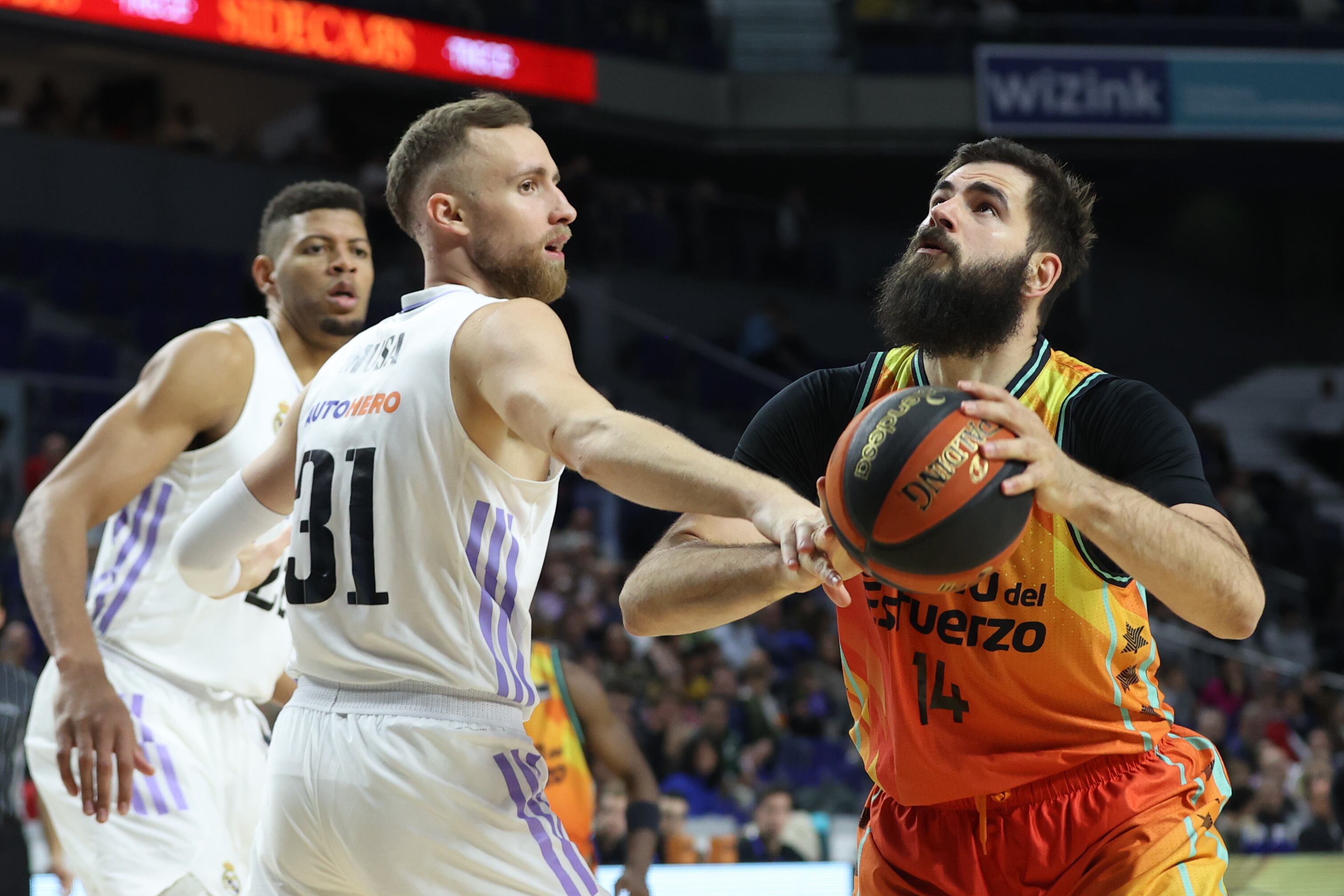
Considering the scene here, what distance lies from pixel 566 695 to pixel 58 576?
3.12 m

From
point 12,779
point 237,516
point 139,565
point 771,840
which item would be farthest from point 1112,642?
point 771,840

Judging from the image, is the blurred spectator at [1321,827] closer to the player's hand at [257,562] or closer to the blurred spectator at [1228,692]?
the blurred spectator at [1228,692]

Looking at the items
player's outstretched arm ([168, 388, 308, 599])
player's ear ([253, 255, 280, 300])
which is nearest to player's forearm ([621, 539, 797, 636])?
player's outstretched arm ([168, 388, 308, 599])

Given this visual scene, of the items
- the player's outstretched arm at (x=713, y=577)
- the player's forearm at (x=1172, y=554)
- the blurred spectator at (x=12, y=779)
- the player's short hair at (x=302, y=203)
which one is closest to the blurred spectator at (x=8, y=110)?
the blurred spectator at (x=12, y=779)

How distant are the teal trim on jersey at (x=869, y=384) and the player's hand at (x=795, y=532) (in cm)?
107

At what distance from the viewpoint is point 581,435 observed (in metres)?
2.49

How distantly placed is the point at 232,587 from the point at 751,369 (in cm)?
1239

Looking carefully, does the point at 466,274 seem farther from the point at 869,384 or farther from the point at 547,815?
the point at 547,815

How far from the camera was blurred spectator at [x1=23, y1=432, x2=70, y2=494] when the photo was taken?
1080cm

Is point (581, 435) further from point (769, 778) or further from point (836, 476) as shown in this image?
point (769, 778)

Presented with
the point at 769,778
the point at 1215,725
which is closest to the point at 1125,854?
the point at 769,778

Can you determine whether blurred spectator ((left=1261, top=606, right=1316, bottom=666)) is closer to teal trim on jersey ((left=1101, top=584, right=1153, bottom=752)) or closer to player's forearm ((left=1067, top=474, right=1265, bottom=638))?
teal trim on jersey ((left=1101, top=584, right=1153, bottom=752))

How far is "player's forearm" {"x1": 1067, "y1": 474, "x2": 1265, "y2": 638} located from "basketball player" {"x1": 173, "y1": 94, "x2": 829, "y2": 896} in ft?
2.45

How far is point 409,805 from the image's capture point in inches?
107
